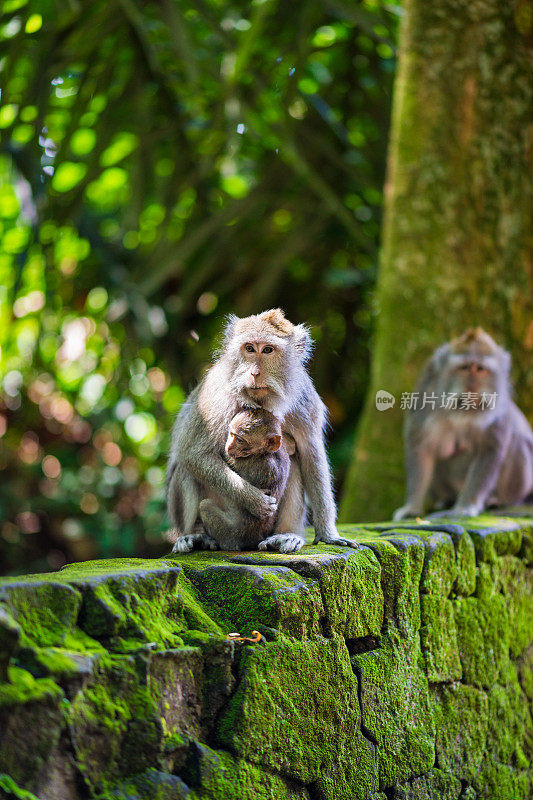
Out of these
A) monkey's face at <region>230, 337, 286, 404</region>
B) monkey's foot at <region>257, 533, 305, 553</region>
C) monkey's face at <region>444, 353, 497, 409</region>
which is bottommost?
monkey's foot at <region>257, 533, 305, 553</region>

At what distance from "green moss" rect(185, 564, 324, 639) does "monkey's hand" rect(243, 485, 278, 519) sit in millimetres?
340

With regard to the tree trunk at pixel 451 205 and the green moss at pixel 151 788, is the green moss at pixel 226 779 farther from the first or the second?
the tree trunk at pixel 451 205

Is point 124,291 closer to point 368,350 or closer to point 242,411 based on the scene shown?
point 368,350

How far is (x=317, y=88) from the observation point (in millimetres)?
7133

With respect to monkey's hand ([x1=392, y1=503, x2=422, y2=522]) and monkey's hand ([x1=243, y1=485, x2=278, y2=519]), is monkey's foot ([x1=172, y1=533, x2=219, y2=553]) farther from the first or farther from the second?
monkey's hand ([x1=392, y1=503, x2=422, y2=522])

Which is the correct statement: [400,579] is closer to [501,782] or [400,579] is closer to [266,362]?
[266,362]

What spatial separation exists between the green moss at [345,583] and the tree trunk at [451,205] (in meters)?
2.10

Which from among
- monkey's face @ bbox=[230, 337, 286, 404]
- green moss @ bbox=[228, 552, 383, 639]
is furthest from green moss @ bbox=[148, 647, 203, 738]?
monkey's face @ bbox=[230, 337, 286, 404]

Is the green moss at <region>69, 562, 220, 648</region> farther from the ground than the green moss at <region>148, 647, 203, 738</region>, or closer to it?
farther from the ground

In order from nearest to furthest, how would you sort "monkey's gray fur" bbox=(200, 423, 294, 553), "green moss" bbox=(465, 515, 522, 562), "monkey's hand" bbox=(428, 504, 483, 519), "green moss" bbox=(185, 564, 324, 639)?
"green moss" bbox=(185, 564, 324, 639) < "monkey's gray fur" bbox=(200, 423, 294, 553) < "green moss" bbox=(465, 515, 522, 562) < "monkey's hand" bbox=(428, 504, 483, 519)

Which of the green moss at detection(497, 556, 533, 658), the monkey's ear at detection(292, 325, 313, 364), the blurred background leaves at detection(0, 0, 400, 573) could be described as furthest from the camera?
the blurred background leaves at detection(0, 0, 400, 573)

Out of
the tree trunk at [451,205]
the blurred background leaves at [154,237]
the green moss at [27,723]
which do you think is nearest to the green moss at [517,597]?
the tree trunk at [451,205]

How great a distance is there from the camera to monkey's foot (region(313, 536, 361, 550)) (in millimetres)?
2686

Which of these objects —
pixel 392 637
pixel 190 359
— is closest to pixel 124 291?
pixel 190 359
